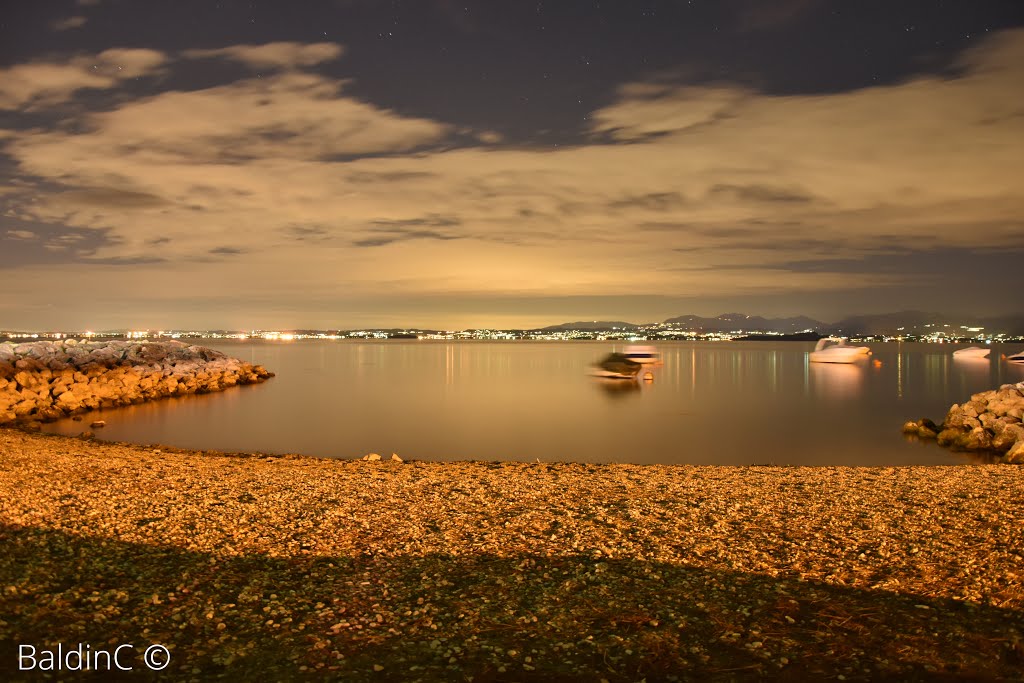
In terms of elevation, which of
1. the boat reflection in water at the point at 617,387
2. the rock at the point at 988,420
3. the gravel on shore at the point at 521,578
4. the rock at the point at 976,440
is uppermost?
the gravel on shore at the point at 521,578

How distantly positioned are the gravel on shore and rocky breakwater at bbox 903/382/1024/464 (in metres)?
9.80

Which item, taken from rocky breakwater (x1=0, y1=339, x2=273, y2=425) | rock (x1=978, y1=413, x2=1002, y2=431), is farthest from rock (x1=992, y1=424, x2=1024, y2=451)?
rocky breakwater (x1=0, y1=339, x2=273, y2=425)

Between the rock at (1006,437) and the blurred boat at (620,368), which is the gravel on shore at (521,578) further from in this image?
the blurred boat at (620,368)

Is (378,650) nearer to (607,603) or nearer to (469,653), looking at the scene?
(469,653)

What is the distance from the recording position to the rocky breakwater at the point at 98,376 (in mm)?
27469

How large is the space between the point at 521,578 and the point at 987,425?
778 inches

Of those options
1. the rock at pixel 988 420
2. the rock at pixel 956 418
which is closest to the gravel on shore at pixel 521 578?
the rock at pixel 988 420

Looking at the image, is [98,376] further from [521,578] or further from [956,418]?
[956,418]

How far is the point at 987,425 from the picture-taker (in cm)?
2109

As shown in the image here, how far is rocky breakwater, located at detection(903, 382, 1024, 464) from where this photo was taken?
20156 mm

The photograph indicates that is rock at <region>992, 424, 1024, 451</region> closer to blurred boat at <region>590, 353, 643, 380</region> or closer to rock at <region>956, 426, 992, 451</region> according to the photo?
rock at <region>956, 426, 992, 451</region>

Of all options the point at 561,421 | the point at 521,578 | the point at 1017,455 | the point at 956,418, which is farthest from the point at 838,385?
the point at 521,578

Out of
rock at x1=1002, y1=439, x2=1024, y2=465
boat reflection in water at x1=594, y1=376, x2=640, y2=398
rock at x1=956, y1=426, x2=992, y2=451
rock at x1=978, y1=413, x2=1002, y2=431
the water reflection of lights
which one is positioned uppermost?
rock at x1=978, y1=413, x2=1002, y2=431

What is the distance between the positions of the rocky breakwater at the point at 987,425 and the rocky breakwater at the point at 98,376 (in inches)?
1215
